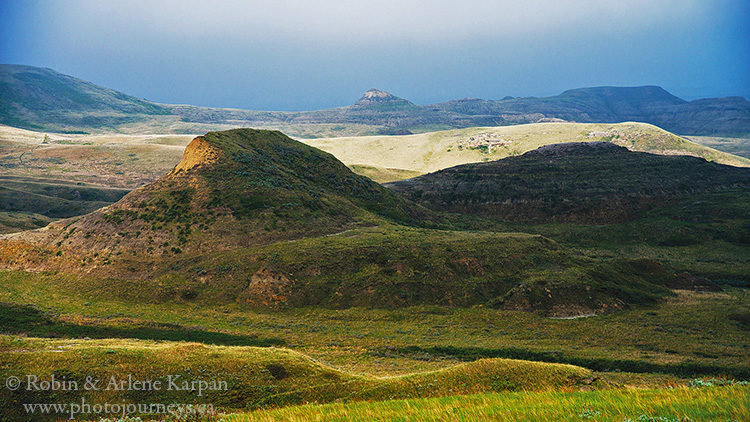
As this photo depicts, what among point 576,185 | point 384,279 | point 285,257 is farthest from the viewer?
point 576,185

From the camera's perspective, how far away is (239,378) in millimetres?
21094

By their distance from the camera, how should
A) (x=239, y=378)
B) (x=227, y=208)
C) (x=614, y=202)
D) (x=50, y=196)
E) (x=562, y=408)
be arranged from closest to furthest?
(x=562, y=408) < (x=239, y=378) < (x=227, y=208) < (x=614, y=202) < (x=50, y=196)

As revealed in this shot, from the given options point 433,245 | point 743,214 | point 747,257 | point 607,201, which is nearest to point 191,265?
point 433,245

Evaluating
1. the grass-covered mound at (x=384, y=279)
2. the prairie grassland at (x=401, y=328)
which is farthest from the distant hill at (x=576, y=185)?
the prairie grassland at (x=401, y=328)

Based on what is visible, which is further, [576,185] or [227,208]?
[576,185]

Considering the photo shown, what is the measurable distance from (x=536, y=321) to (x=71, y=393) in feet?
153

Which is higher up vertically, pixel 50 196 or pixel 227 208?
pixel 227 208

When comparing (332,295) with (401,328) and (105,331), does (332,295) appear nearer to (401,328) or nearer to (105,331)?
(401,328)

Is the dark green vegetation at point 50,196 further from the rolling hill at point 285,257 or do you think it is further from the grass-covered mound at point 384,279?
the grass-covered mound at point 384,279

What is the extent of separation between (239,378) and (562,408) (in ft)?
51.1

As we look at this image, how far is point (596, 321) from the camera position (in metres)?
51.4

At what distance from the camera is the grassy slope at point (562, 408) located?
31.8 feet

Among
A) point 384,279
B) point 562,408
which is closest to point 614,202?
point 384,279

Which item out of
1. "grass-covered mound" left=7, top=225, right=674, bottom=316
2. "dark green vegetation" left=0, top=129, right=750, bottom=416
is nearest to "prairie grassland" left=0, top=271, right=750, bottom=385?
"dark green vegetation" left=0, top=129, right=750, bottom=416
